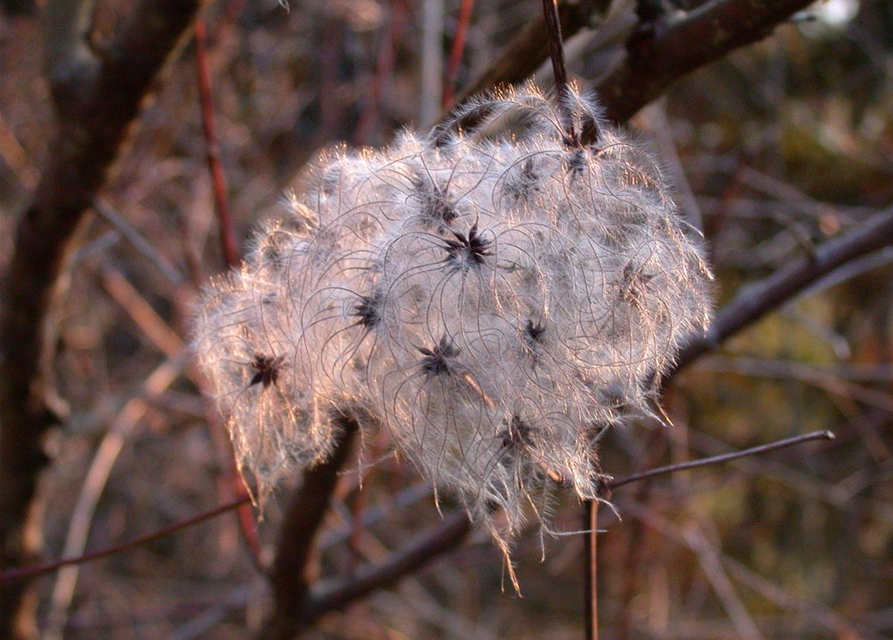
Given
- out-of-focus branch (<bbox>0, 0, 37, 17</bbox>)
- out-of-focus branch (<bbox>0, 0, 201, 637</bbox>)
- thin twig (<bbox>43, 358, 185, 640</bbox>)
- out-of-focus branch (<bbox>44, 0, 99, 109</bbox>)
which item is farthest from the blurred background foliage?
out-of-focus branch (<bbox>44, 0, 99, 109</bbox>)

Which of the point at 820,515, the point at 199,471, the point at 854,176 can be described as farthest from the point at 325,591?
the point at 854,176

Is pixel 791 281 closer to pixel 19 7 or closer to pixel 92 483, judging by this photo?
pixel 92 483

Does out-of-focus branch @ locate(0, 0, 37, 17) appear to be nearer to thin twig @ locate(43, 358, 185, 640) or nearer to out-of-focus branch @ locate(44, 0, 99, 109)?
thin twig @ locate(43, 358, 185, 640)

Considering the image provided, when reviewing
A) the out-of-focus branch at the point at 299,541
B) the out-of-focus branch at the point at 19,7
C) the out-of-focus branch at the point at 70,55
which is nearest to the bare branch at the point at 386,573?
the out-of-focus branch at the point at 299,541

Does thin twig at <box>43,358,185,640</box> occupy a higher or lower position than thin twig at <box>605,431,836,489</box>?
higher

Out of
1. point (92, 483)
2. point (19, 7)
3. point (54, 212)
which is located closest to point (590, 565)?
point (54, 212)

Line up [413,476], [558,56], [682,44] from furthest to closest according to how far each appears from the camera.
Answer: [413,476]
[682,44]
[558,56]
